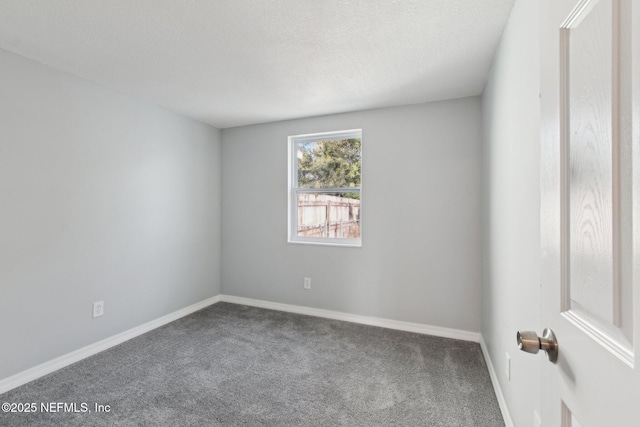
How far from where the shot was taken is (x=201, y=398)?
6.29ft

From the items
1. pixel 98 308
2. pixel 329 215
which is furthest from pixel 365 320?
pixel 98 308

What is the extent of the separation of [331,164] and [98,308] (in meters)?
2.66

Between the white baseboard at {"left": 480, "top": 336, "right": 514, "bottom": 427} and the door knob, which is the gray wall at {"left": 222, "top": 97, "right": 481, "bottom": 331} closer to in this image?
the white baseboard at {"left": 480, "top": 336, "right": 514, "bottom": 427}

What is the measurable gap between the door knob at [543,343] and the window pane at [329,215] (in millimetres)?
2604

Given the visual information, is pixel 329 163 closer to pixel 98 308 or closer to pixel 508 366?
pixel 508 366

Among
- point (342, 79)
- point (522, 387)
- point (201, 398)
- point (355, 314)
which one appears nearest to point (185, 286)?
point (201, 398)

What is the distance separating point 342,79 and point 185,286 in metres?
2.83

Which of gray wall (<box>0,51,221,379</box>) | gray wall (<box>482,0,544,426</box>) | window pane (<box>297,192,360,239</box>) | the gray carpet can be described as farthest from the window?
gray wall (<box>482,0,544,426</box>)

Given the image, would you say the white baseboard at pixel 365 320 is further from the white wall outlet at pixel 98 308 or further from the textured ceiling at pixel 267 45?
the textured ceiling at pixel 267 45

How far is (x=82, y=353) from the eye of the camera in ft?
7.93

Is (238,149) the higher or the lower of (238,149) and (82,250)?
the higher

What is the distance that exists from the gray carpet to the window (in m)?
1.12

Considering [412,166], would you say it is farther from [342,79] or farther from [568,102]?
[568,102]

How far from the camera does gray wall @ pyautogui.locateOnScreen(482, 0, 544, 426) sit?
1.24 meters
